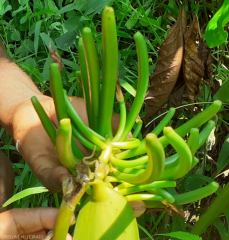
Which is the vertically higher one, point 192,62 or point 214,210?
point 192,62

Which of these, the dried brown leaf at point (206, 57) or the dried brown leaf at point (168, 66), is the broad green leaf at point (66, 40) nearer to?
the dried brown leaf at point (168, 66)

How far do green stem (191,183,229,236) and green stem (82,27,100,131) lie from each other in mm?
400

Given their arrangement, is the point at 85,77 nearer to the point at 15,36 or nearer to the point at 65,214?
the point at 65,214

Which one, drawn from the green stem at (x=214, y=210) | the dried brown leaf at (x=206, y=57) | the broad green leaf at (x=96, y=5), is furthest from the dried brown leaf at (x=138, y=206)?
the broad green leaf at (x=96, y=5)

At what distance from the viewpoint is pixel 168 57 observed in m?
1.13

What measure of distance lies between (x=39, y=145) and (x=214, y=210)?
0.52 m

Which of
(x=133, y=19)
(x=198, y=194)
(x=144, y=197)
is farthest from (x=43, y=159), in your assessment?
(x=133, y=19)

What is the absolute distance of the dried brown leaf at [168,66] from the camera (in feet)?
3.67

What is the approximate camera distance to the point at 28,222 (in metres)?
0.84

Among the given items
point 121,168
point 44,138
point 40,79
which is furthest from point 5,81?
point 121,168

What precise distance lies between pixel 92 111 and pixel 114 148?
10cm

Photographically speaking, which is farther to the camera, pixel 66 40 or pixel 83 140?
pixel 66 40

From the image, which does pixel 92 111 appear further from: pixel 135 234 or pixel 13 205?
pixel 13 205

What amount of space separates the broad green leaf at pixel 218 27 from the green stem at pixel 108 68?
0.75ft
